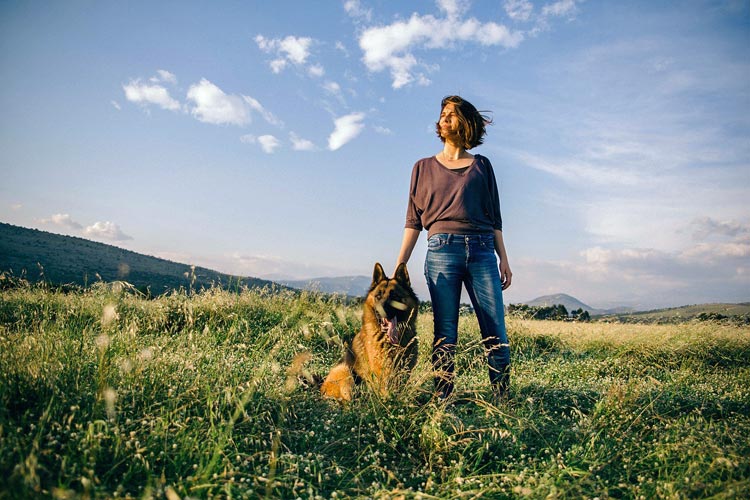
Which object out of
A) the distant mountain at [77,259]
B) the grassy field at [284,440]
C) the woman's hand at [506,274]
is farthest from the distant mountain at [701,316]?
the distant mountain at [77,259]

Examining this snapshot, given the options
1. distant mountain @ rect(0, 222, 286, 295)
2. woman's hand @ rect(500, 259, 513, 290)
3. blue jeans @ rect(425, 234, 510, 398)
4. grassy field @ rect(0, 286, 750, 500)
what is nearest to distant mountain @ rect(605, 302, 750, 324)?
grassy field @ rect(0, 286, 750, 500)

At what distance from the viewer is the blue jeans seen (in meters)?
4.11

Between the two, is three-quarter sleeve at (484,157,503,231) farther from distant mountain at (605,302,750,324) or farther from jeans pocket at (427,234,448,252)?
distant mountain at (605,302,750,324)

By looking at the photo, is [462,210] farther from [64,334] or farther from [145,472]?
[64,334]

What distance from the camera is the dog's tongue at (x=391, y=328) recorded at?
158 inches

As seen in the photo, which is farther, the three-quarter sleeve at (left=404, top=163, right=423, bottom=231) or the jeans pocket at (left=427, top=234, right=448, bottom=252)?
the three-quarter sleeve at (left=404, top=163, right=423, bottom=231)

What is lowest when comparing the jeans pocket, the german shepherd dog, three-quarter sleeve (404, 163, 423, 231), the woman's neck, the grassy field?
the grassy field

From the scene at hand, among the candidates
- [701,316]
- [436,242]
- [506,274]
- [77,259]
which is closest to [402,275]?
[436,242]

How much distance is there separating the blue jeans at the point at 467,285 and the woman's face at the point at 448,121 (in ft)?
3.79

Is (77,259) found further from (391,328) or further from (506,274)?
(506,274)

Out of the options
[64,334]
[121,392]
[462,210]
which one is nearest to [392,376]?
[462,210]

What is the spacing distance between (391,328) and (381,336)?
0.68ft

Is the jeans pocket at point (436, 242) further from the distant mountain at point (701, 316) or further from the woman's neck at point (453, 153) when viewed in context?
the distant mountain at point (701, 316)

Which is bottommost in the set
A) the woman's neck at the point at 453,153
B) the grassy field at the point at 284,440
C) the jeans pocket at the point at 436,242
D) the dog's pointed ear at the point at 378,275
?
the grassy field at the point at 284,440
